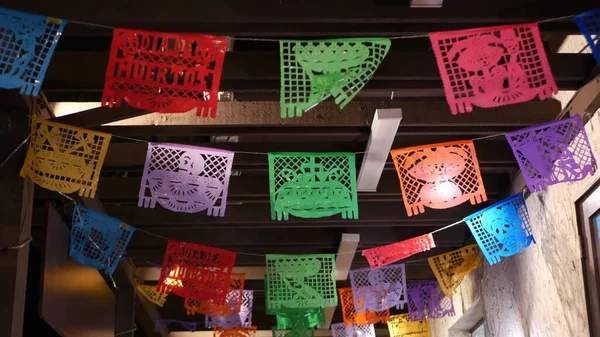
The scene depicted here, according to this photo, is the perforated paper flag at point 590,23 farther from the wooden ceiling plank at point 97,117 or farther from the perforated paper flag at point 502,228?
the wooden ceiling plank at point 97,117

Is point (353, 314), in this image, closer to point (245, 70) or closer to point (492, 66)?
point (245, 70)

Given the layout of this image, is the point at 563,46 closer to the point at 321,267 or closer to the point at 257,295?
the point at 321,267

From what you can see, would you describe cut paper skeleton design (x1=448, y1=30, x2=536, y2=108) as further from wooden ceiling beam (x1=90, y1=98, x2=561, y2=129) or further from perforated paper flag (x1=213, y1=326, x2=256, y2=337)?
perforated paper flag (x1=213, y1=326, x2=256, y2=337)

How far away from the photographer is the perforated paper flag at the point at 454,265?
7770mm

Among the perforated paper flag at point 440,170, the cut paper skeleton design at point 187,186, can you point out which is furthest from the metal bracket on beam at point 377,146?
the cut paper skeleton design at point 187,186

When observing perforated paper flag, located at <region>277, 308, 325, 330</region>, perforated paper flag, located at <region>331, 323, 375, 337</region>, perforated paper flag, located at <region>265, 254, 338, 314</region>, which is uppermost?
perforated paper flag, located at <region>265, 254, 338, 314</region>

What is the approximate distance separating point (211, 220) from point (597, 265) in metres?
3.24

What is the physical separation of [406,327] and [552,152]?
4608 mm

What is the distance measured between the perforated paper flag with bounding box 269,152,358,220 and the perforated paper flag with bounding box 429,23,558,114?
1293 millimetres

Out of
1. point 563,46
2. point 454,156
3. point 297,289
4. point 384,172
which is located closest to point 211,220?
point 297,289

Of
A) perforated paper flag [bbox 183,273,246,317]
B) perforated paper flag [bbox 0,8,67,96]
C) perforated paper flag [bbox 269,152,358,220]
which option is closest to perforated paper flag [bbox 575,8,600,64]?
perforated paper flag [bbox 269,152,358,220]

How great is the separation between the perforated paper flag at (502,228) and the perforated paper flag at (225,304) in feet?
6.92

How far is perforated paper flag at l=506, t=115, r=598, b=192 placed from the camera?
5.13 metres

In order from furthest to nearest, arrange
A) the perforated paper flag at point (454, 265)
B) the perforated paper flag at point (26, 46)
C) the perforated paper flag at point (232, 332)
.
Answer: the perforated paper flag at point (232, 332)
the perforated paper flag at point (454, 265)
the perforated paper flag at point (26, 46)
